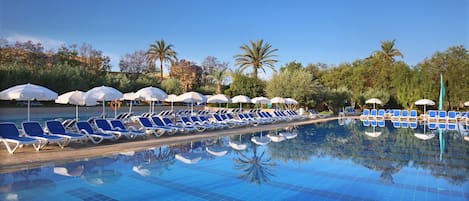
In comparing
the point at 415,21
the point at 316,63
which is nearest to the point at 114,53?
the point at 316,63

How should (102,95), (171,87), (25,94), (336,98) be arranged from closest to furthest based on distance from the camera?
(25,94) < (102,95) < (336,98) < (171,87)

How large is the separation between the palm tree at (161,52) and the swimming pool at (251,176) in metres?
31.4

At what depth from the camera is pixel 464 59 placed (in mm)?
32094

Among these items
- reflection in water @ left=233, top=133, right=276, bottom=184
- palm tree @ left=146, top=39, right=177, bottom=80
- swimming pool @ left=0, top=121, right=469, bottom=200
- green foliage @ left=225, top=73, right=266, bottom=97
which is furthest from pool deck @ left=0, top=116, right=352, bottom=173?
palm tree @ left=146, top=39, right=177, bottom=80

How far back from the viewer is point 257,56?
114ft

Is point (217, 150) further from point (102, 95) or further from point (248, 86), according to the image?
point (248, 86)

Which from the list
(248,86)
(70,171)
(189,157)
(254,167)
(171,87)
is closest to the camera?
(70,171)

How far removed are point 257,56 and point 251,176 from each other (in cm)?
2836

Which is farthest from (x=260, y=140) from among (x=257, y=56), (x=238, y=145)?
(x=257, y=56)

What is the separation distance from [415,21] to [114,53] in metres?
34.4

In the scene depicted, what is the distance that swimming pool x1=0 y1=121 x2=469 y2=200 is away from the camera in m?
5.81

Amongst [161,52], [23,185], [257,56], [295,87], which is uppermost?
[161,52]

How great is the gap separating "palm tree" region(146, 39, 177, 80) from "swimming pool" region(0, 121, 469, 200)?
31.4 m

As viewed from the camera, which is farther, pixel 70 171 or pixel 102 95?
pixel 102 95
